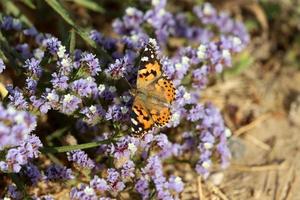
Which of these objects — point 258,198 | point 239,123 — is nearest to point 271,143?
point 239,123

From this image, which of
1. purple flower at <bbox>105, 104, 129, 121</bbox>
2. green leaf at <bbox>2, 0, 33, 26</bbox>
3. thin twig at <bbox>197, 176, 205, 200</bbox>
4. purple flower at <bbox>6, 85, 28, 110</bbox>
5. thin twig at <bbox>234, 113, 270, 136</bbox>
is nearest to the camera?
purple flower at <bbox>6, 85, 28, 110</bbox>

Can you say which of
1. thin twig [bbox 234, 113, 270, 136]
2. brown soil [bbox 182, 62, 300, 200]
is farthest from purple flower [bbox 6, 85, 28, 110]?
thin twig [bbox 234, 113, 270, 136]

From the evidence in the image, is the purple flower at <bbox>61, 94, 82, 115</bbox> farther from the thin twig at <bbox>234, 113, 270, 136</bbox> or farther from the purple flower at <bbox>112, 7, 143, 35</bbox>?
the thin twig at <bbox>234, 113, 270, 136</bbox>

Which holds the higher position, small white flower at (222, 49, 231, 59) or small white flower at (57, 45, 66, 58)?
small white flower at (222, 49, 231, 59)

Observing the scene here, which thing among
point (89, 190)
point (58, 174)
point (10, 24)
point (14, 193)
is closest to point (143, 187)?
point (89, 190)

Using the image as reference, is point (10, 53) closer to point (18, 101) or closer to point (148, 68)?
point (18, 101)

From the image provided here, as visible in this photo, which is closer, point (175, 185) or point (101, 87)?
→ point (101, 87)

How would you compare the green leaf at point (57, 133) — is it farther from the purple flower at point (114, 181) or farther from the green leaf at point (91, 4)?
the green leaf at point (91, 4)
